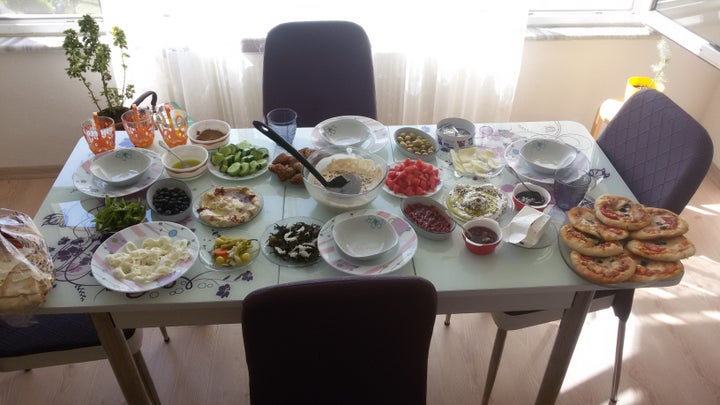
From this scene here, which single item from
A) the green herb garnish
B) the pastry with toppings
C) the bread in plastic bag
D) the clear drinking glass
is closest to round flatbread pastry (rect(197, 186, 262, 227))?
the green herb garnish

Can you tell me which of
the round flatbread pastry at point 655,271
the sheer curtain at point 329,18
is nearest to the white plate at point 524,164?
the round flatbread pastry at point 655,271

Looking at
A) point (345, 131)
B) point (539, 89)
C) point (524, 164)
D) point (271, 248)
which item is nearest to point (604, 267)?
point (524, 164)

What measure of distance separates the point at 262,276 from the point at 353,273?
20 cm

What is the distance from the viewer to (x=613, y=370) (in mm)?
1871

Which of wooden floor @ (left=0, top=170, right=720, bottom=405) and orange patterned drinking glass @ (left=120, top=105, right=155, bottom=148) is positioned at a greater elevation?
orange patterned drinking glass @ (left=120, top=105, right=155, bottom=148)

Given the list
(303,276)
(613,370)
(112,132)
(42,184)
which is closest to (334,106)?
(112,132)

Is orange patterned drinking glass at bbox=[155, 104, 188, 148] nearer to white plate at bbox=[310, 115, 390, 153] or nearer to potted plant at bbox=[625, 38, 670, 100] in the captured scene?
white plate at bbox=[310, 115, 390, 153]

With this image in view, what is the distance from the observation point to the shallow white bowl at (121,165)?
4.87 ft

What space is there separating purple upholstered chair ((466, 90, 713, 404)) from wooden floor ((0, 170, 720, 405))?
0.52 feet

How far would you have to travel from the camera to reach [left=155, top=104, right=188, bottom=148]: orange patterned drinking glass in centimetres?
164

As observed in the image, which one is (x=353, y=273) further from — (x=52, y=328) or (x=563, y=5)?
(x=563, y=5)

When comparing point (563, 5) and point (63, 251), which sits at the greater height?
point (563, 5)

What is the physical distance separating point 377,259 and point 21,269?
2.45 feet

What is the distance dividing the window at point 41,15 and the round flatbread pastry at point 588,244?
238 centimetres
